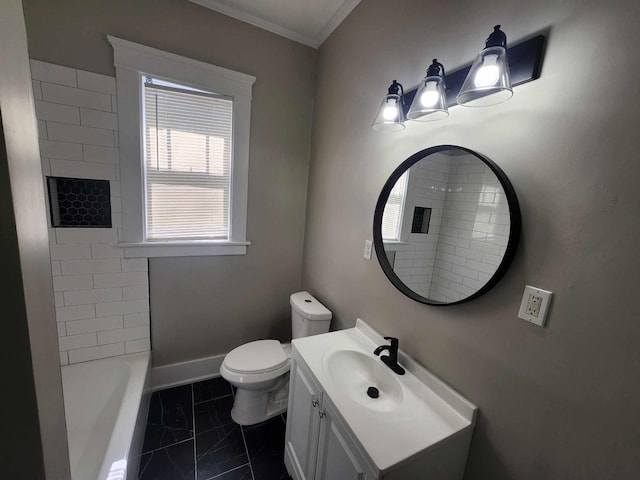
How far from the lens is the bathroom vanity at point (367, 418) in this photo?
0.87m

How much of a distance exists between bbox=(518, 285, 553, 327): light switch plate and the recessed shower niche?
216cm

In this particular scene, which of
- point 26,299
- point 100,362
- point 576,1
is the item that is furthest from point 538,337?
point 100,362

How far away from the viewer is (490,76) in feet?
Result: 2.63

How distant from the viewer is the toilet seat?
161cm

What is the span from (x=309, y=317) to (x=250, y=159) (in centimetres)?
123

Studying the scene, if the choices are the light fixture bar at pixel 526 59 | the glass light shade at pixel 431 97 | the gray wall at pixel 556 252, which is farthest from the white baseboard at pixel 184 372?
the light fixture bar at pixel 526 59

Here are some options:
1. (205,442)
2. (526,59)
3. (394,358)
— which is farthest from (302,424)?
(526,59)

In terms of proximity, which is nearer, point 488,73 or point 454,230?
point 488,73

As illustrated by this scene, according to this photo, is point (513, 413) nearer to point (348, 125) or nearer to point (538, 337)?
point (538, 337)

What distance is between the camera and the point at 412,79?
1.23 metres

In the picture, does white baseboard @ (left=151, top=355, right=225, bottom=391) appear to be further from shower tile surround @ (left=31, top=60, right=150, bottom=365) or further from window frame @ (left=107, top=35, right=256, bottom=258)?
window frame @ (left=107, top=35, right=256, bottom=258)

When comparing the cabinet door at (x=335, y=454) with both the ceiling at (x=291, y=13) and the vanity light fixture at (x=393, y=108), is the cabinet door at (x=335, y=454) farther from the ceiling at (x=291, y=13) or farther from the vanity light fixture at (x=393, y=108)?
the ceiling at (x=291, y=13)

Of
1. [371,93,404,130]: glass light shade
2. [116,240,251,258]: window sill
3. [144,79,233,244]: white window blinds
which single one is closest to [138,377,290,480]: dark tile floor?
[116,240,251,258]: window sill

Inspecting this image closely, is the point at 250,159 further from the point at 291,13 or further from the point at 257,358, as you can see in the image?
the point at 257,358
